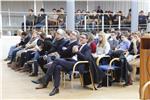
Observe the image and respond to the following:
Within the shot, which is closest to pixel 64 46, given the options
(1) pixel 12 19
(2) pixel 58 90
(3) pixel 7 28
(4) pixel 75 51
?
(4) pixel 75 51

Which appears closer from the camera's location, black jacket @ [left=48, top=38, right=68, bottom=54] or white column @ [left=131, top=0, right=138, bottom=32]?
black jacket @ [left=48, top=38, right=68, bottom=54]

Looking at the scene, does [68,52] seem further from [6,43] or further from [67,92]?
[6,43]

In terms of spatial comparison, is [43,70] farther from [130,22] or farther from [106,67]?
[130,22]

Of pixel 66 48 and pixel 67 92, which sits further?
pixel 66 48

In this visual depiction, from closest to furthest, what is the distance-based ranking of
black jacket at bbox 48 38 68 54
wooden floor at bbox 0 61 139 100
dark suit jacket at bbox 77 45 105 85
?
wooden floor at bbox 0 61 139 100
dark suit jacket at bbox 77 45 105 85
black jacket at bbox 48 38 68 54

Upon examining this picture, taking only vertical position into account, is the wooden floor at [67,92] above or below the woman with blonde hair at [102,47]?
below

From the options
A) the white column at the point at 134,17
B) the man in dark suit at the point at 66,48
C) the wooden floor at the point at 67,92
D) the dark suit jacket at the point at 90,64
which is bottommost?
the wooden floor at the point at 67,92

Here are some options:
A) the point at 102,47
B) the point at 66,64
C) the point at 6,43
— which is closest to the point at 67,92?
the point at 66,64

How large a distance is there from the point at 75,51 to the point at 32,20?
23.6 ft

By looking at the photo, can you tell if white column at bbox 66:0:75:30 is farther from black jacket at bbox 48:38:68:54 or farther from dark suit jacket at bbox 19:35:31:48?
black jacket at bbox 48:38:68:54

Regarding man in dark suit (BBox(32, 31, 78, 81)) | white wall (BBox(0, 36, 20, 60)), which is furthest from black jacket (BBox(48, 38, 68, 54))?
white wall (BBox(0, 36, 20, 60))

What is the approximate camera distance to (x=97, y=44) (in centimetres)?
819

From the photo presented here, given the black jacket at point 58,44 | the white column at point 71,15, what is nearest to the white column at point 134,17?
the white column at point 71,15

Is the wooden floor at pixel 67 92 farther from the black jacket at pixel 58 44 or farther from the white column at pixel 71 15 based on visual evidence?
the white column at pixel 71 15
